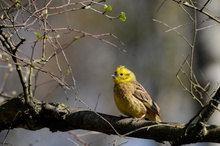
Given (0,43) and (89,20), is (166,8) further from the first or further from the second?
(0,43)

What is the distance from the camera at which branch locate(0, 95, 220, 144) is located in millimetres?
4878

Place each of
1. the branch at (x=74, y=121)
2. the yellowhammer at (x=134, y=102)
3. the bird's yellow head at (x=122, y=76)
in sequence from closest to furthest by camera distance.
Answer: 1. the branch at (x=74, y=121)
2. the yellowhammer at (x=134, y=102)
3. the bird's yellow head at (x=122, y=76)

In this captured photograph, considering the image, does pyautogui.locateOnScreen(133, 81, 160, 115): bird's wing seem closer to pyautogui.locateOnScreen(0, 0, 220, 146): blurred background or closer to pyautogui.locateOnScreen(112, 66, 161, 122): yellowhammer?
pyautogui.locateOnScreen(112, 66, 161, 122): yellowhammer

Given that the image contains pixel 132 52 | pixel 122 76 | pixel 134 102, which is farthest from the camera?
pixel 132 52

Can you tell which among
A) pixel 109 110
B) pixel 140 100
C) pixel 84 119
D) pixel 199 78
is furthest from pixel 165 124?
pixel 109 110

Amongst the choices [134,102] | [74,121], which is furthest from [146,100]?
[74,121]

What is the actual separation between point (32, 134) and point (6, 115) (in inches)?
332

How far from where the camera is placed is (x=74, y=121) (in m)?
5.42

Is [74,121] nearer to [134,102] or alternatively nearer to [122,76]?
[134,102]

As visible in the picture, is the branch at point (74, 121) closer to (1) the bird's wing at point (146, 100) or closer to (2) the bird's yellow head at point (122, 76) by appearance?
(1) the bird's wing at point (146, 100)

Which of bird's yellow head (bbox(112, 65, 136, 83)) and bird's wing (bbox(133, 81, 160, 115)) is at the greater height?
bird's yellow head (bbox(112, 65, 136, 83))

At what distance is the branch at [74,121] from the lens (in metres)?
4.88

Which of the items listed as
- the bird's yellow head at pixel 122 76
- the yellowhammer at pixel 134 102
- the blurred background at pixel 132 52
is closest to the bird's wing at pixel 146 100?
the yellowhammer at pixel 134 102

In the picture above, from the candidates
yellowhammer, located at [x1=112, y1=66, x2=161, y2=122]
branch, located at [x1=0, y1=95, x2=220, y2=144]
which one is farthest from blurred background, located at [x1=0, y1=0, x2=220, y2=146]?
branch, located at [x1=0, y1=95, x2=220, y2=144]
